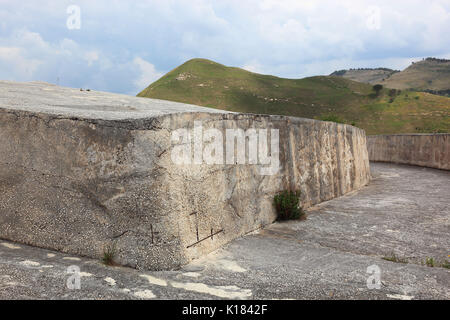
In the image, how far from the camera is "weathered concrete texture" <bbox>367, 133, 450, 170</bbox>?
13.3m

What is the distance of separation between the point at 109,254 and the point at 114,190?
566mm

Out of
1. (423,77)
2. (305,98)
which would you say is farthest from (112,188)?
(423,77)

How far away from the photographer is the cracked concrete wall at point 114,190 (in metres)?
3.36

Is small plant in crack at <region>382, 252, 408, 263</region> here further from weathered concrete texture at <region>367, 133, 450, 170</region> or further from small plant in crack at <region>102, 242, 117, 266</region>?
weathered concrete texture at <region>367, 133, 450, 170</region>

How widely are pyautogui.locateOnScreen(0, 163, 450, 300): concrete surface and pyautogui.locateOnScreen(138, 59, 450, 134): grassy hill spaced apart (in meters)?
66.9

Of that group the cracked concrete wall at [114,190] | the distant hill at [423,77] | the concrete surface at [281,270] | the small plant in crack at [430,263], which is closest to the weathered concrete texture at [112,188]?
the cracked concrete wall at [114,190]

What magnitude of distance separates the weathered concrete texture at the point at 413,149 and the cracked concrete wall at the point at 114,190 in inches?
456

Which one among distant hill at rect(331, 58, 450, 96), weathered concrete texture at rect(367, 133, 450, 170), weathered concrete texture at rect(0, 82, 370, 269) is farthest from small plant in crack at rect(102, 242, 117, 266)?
distant hill at rect(331, 58, 450, 96)

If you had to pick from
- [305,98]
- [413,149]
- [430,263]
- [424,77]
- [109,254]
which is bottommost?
[430,263]

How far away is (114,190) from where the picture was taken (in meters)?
3.43

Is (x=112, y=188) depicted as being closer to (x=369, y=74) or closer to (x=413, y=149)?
(x=413, y=149)

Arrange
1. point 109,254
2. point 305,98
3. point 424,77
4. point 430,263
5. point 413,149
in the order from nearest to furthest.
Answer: point 109,254
point 430,263
point 413,149
point 305,98
point 424,77
